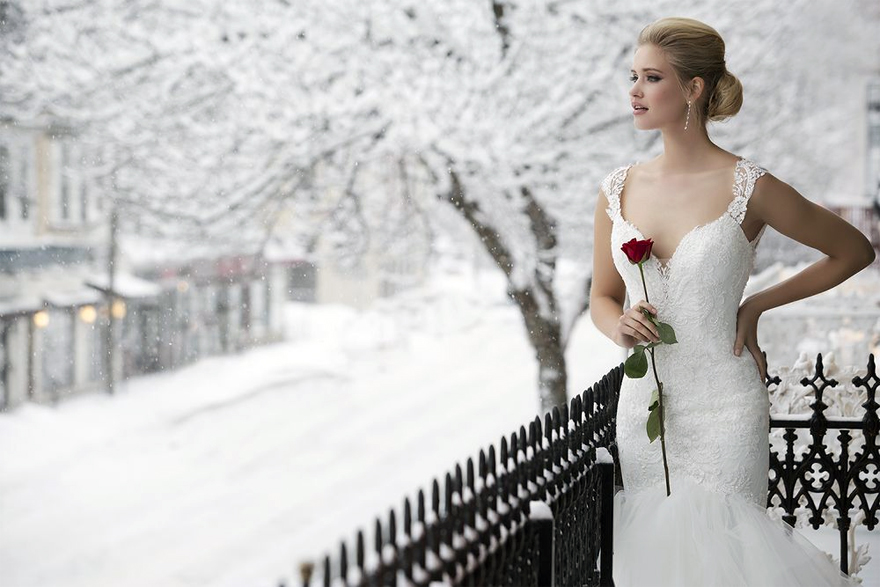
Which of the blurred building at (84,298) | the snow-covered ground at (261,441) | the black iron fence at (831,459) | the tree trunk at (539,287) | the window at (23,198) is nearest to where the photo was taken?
the black iron fence at (831,459)

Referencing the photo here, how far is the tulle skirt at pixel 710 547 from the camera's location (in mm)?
2133

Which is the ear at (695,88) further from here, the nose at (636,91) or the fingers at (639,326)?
the fingers at (639,326)

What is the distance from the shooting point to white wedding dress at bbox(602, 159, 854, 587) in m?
2.16

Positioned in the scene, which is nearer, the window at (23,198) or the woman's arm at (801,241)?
the woman's arm at (801,241)

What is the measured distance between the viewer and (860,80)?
53.6ft

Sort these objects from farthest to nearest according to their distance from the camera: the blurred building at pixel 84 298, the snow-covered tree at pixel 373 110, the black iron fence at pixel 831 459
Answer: the blurred building at pixel 84 298, the snow-covered tree at pixel 373 110, the black iron fence at pixel 831 459

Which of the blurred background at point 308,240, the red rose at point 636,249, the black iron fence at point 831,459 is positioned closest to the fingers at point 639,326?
the red rose at point 636,249

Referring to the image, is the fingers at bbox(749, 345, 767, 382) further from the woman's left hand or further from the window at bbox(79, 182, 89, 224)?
the window at bbox(79, 182, 89, 224)

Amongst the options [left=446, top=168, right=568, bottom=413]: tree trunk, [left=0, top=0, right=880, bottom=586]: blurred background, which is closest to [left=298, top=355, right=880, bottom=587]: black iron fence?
[left=0, top=0, right=880, bottom=586]: blurred background

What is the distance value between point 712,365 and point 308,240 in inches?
411

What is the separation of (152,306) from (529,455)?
16.3 metres

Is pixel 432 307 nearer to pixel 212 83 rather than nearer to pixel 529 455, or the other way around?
pixel 212 83

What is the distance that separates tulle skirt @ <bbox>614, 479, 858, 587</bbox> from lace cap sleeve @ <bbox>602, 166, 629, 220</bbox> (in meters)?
0.69

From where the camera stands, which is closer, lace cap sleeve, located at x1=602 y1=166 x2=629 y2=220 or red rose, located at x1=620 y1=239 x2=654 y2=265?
red rose, located at x1=620 y1=239 x2=654 y2=265
